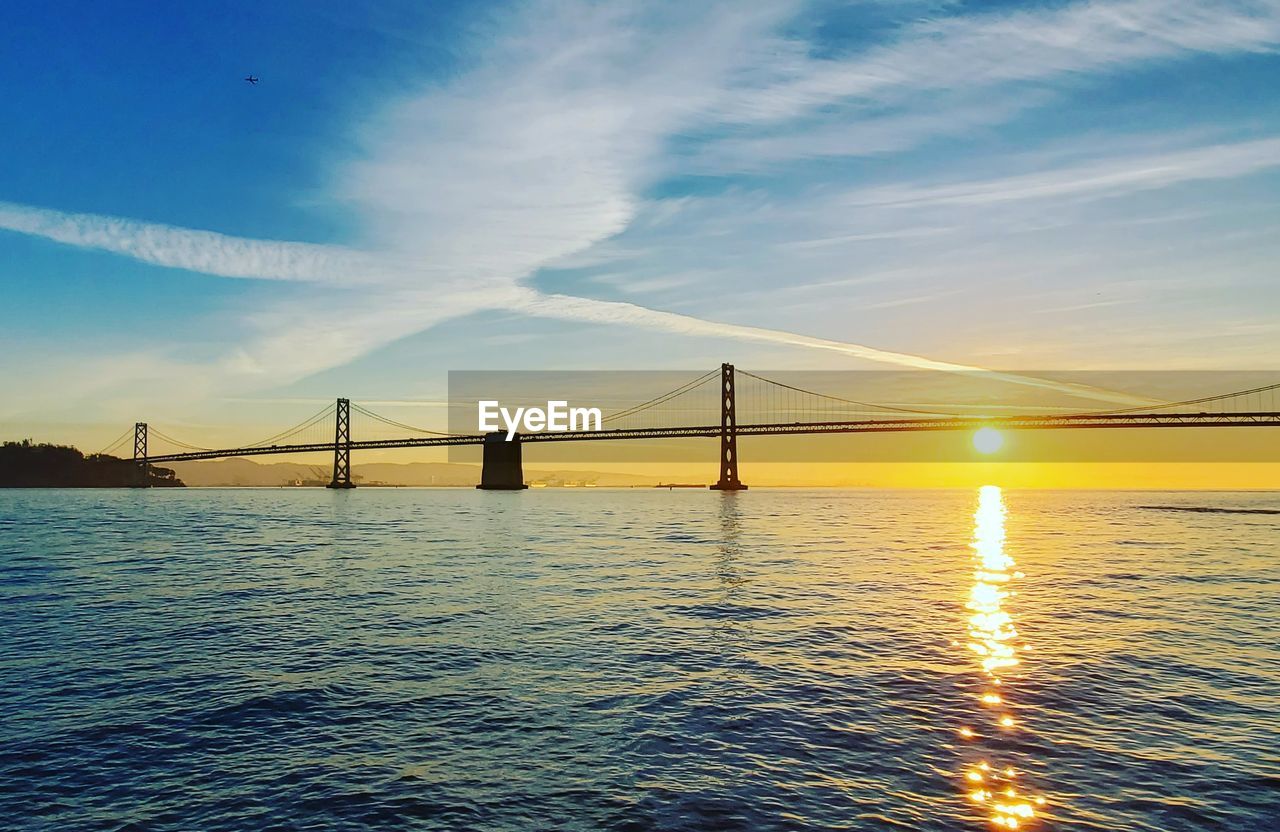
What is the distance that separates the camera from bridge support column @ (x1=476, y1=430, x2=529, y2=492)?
445 ft

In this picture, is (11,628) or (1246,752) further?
(11,628)

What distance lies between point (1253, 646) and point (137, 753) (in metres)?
18.4

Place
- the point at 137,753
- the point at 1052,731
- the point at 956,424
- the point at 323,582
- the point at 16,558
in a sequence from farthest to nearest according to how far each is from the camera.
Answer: the point at 956,424 < the point at 16,558 < the point at 323,582 < the point at 1052,731 < the point at 137,753

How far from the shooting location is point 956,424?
102750 mm

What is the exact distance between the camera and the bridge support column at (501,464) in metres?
136

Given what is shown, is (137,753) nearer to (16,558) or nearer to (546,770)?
(546,770)

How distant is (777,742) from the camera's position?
965cm

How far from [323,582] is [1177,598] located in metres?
24.4

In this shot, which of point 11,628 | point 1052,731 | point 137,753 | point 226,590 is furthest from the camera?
point 226,590

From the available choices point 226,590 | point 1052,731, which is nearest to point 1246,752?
point 1052,731

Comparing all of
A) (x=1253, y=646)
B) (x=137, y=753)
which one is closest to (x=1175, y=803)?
(x=1253, y=646)

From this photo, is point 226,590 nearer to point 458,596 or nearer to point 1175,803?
point 458,596

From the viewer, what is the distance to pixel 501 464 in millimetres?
148250

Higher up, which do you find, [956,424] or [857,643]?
[956,424]
